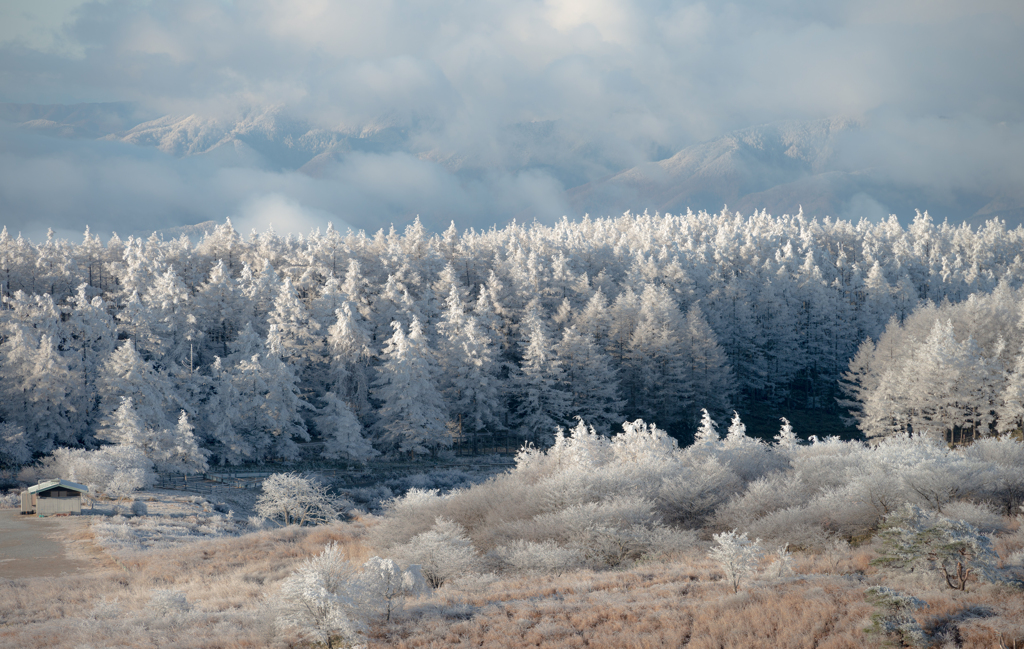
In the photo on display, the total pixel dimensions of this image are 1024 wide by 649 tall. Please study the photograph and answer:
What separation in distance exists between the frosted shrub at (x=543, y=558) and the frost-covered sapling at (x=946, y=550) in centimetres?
728

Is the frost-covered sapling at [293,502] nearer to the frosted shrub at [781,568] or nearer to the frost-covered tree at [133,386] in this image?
the frost-covered tree at [133,386]

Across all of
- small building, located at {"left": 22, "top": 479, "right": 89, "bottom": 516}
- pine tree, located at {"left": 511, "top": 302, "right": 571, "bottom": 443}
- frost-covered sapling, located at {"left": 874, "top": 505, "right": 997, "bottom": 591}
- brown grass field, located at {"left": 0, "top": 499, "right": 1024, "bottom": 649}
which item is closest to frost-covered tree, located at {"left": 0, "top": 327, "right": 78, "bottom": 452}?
small building, located at {"left": 22, "top": 479, "right": 89, "bottom": 516}

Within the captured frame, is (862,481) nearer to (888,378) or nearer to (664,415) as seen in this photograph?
(888,378)

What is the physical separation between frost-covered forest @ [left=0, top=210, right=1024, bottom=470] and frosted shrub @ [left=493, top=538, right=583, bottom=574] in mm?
28087

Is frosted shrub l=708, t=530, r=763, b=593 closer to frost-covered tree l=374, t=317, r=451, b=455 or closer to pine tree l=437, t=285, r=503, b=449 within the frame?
frost-covered tree l=374, t=317, r=451, b=455

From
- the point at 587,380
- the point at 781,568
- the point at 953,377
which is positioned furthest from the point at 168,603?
the point at 953,377

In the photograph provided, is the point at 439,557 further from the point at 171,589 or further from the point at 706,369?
the point at 706,369

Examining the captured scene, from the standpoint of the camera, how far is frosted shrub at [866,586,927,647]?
30.0ft

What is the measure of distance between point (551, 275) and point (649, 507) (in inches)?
1997

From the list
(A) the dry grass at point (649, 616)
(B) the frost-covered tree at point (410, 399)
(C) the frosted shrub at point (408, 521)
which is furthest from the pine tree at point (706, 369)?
(A) the dry grass at point (649, 616)

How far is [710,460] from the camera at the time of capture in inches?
822

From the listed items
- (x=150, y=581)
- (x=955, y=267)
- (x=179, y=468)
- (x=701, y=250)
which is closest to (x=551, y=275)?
(x=701, y=250)

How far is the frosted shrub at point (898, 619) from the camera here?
915 cm

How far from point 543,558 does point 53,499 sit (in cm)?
2369
